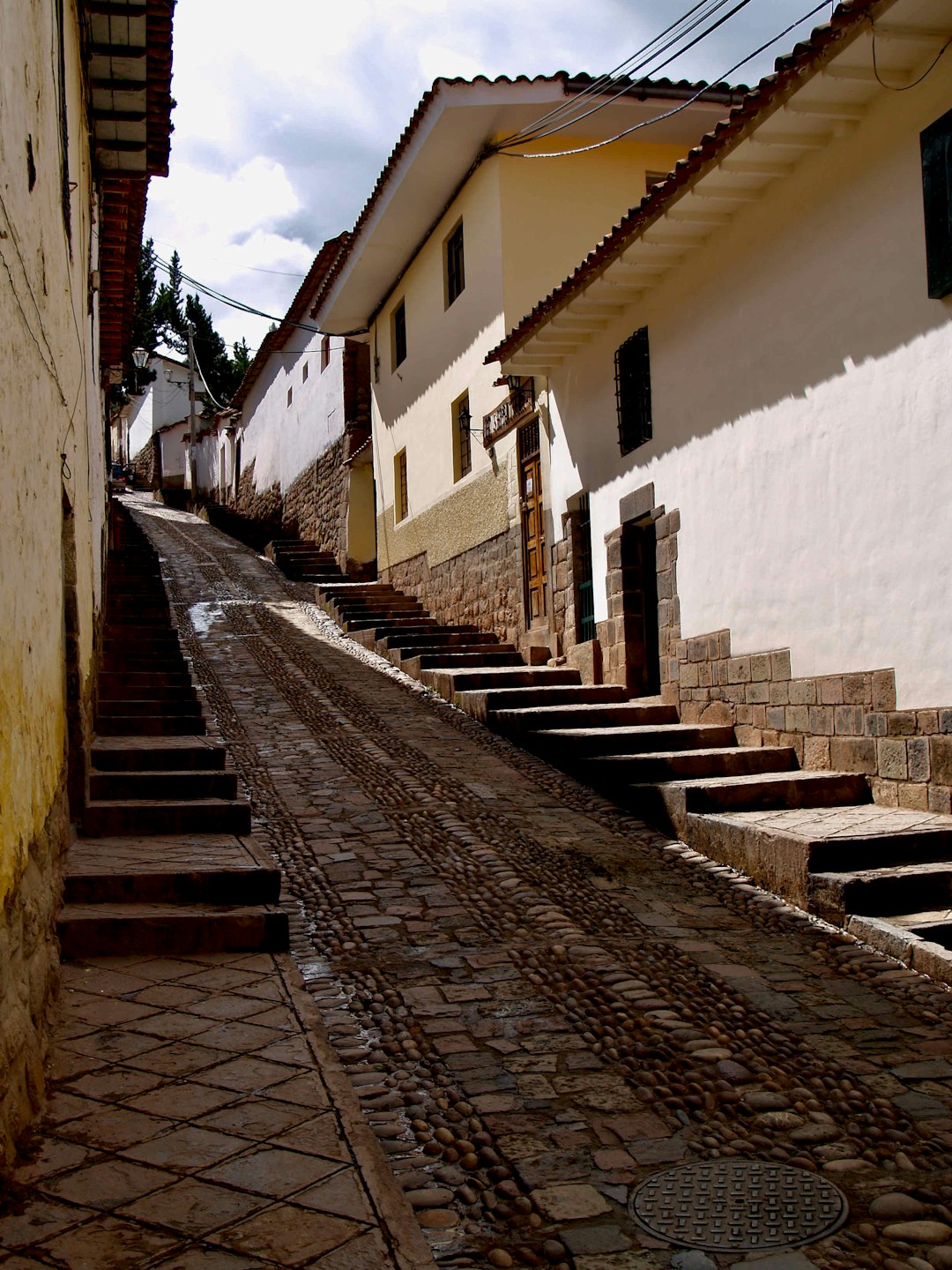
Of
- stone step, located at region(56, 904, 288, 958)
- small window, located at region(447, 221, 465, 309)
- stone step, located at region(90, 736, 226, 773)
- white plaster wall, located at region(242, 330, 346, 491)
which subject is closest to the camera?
stone step, located at region(56, 904, 288, 958)

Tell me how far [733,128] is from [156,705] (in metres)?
5.77

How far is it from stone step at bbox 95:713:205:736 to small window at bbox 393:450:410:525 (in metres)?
10.7

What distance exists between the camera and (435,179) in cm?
1467

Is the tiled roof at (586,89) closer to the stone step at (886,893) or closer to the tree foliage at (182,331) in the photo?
the stone step at (886,893)

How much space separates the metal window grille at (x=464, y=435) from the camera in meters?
15.3

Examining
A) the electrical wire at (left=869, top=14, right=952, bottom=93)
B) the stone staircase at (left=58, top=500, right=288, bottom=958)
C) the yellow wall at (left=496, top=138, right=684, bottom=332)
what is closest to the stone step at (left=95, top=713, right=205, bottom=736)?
the stone staircase at (left=58, top=500, right=288, bottom=958)

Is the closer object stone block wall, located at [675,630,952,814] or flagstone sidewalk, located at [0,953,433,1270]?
flagstone sidewalk, located at [0,953,433,1270]

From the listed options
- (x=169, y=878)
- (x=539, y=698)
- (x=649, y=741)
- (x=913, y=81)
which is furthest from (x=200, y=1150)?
(x=539, y=698)

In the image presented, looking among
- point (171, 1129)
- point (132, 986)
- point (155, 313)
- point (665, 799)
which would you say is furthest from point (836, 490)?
point (155, 313)

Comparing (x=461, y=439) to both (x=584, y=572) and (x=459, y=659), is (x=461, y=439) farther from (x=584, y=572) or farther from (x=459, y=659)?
(x=584, y=572)

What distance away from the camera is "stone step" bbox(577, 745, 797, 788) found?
25.7ft

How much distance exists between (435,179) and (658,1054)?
13015 millimetres

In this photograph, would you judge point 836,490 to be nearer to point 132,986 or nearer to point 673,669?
point 673,669

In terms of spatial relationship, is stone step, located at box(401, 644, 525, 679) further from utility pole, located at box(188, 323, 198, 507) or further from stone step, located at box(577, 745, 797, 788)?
utility pole, located at box(188, 323, 198, 507)
